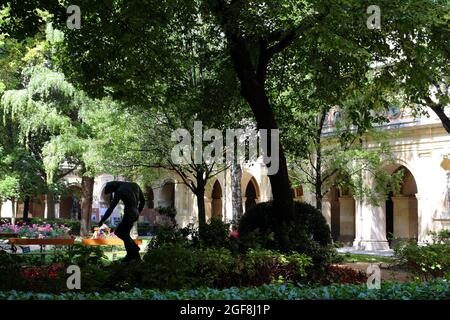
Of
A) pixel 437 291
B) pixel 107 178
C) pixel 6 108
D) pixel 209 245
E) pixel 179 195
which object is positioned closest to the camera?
pixel 437 291

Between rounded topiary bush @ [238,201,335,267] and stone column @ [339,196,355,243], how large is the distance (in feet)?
62.9

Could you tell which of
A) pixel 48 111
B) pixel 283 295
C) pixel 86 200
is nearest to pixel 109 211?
pixel 283 295

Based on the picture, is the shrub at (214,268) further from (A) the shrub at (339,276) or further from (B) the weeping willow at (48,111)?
(B) the weeping willow at (48,111)

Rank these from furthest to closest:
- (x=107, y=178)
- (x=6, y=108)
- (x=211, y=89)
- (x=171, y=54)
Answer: (x=107, y=178)
(x=6, y=108)
(x=211, y=89)
(x=171, y=54)

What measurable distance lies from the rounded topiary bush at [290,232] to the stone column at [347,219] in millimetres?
19158

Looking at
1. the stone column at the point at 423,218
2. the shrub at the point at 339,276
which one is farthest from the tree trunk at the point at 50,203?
the shrub at the point at 339,276

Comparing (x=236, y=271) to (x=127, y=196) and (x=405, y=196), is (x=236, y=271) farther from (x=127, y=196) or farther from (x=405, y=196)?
(x=405, y=196)

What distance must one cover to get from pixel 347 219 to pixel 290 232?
68.2ft

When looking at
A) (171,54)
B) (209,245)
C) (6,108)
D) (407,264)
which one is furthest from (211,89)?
(6,108)

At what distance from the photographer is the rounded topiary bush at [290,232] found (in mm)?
12242

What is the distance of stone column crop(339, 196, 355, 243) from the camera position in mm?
32750

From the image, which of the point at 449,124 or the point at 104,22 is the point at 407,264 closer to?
the point at 449,124
